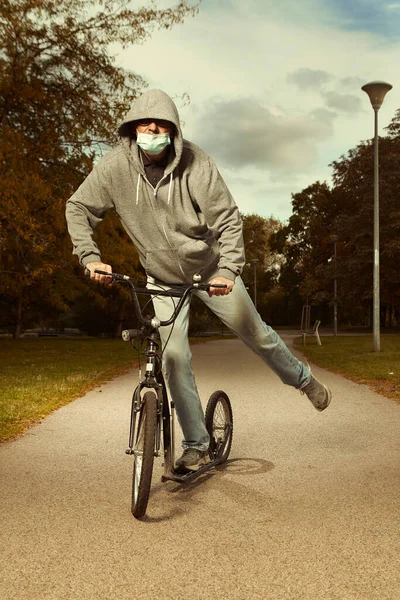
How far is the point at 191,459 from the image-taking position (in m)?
4.64

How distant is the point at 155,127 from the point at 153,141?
0.27 feet

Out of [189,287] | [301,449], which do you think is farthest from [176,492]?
[301,449]

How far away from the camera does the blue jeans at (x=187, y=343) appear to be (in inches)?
179

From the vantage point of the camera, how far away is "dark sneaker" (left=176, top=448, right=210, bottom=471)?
4.61m

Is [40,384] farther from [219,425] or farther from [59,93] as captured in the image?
[59,93]

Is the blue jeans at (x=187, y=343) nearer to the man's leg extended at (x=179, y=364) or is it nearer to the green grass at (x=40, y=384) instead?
the man's leg extended at (x=179, y=364)

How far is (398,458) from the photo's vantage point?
5.53 m

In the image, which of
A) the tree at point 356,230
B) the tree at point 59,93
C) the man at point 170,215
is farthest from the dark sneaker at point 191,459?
the tree at point 356,230

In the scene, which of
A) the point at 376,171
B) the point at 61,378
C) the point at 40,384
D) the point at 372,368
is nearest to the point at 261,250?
the point at 376,171

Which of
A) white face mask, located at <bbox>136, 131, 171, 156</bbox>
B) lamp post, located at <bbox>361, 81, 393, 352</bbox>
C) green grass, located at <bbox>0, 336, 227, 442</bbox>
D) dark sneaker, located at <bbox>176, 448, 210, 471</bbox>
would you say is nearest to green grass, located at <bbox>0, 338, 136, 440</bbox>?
green grass, located at <bbox>0, 336, 227, 442</bbox>

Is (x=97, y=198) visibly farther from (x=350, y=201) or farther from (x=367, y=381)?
(x=350, y=201)

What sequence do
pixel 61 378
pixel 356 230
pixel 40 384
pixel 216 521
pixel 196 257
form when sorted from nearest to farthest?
pixel 216 521 < pixel 196 257 < pixel 40 384 < pixel 61 378 < pixel 356 230

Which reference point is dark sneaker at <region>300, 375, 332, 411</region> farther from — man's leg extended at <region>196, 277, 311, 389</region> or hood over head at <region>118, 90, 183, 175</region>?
hood over head at <region>118, 90, 183, 175</region>

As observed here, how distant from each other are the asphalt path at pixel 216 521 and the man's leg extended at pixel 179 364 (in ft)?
1.53
